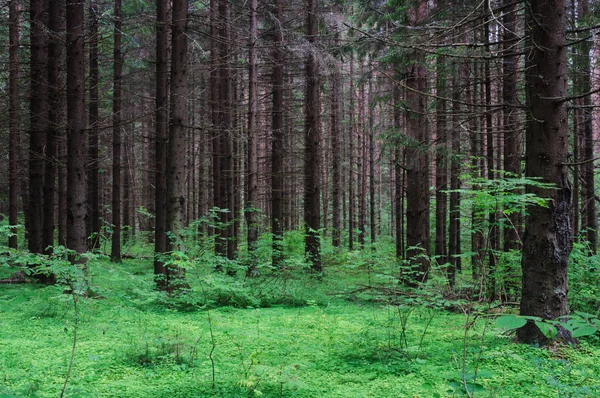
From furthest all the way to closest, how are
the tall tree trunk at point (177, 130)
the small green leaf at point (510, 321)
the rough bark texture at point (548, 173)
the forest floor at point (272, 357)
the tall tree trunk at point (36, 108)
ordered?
1. the tall tree trunk at point (36, 108)
2. the tall tree trunk at point (177, 130)
3. the rough bark texture at point (548, 173)
4. the forest floor at point (272, 357)
5. the small green leaf at point (510, 321)

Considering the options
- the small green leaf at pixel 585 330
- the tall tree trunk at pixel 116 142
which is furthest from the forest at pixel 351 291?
the tall tree trunk at pixel 116 142

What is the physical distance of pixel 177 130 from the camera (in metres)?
9.05

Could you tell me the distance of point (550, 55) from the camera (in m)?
4.95

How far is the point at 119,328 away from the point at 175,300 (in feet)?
5.77

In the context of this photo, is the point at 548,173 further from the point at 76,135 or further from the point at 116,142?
the point at 116,142

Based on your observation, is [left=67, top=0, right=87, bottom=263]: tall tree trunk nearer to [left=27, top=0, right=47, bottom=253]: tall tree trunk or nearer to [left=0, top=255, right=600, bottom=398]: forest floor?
[left=27, top=0, right=47, bottom=253]: tall tree trunk

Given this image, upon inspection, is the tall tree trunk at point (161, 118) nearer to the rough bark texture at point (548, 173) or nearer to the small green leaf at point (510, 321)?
the rough bark texture at point (548, 173)

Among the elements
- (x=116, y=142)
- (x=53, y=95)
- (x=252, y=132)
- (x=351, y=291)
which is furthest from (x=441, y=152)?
(x=116, y=142)

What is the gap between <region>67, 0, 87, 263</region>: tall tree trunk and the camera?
342 inches

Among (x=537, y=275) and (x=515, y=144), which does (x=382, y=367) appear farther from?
(x=515, y=144)

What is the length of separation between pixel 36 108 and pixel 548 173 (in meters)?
11.9

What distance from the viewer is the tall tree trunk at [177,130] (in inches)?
353

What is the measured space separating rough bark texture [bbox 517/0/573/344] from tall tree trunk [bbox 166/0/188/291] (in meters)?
6.77

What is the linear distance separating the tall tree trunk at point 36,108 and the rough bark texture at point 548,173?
33.0 feet
